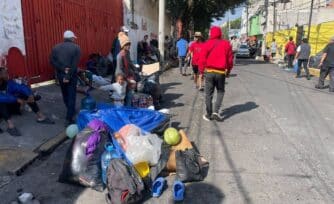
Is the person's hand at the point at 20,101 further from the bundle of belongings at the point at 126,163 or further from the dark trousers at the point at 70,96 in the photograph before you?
the bundle of belongings at the point at 126,163

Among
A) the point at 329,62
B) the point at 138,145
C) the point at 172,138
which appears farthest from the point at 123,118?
the point at 329,62

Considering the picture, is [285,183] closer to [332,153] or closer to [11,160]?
[332,153]

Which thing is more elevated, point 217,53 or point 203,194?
point 217,53

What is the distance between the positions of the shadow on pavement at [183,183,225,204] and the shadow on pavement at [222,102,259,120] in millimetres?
3614

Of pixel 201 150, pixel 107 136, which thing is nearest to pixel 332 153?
pixel 201 150

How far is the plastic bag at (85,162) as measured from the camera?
4.40 m

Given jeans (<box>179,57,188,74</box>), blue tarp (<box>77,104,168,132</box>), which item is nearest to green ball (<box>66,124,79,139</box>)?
blue tarp (<box>77,104,168,132</box>)

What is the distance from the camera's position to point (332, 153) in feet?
18.9

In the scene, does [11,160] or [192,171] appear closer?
[192,171]

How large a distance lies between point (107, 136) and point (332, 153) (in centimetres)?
341

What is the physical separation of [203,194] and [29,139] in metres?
3.06

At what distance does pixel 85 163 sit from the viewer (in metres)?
4.47

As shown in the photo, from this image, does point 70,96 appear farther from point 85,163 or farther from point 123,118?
point 85,163

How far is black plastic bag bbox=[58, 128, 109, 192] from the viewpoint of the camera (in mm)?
4395
